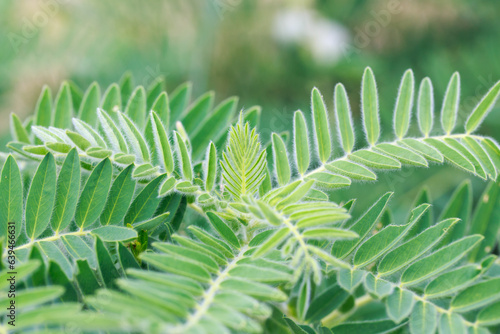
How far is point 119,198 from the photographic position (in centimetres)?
Answer: 62

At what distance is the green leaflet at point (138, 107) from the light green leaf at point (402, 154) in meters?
0.37

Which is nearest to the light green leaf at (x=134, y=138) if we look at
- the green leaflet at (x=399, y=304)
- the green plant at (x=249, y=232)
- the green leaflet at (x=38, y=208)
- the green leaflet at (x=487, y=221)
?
the green plant at (x=249, y=232)

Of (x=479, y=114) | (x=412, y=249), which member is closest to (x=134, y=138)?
(x=412, y=249)

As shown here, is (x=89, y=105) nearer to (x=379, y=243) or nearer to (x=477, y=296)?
(x=379, y=243)

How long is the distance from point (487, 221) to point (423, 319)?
304 millimetres

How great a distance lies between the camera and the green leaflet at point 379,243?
22.5 inches

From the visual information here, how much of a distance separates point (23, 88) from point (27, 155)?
48.1 inches

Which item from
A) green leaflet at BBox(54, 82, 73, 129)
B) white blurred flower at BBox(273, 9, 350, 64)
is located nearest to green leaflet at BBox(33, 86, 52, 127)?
green leaflet at BBox(54, 82, 73, 129)

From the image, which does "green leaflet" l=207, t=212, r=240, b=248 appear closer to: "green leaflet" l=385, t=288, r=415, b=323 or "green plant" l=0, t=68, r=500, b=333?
"green plant" l=0, t=68, r=500, b=333

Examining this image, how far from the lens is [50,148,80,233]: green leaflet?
1.92ft

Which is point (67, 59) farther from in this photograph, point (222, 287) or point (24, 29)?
point (222, 287)

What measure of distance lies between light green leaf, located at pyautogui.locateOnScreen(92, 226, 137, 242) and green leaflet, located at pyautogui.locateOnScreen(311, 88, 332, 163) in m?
0.27

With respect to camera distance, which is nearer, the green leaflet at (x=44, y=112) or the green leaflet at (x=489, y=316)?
the green leaflet at (x=489, y=316)

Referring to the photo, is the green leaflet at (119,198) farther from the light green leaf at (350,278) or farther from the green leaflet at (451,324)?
the green leaflet at (451,324)
